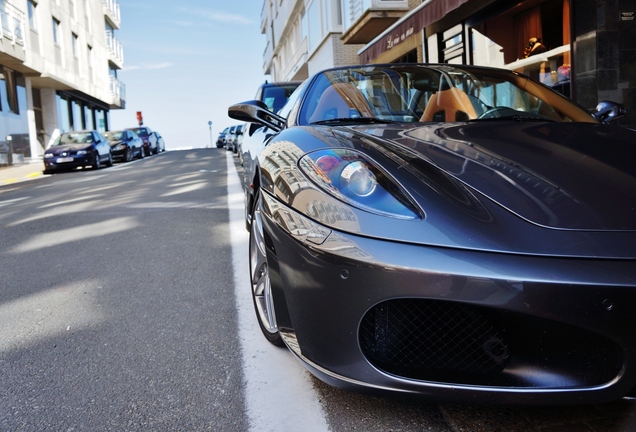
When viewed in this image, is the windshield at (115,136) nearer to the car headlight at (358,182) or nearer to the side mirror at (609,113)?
the side mirror at (609,113)

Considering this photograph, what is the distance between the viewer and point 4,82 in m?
22.8

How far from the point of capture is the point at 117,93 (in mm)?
42031

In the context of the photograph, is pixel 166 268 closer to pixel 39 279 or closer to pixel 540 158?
pixel 39 279

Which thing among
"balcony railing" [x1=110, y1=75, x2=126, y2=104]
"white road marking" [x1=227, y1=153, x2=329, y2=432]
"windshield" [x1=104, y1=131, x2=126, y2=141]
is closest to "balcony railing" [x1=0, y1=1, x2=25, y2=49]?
"windshield" [x1=104, y1=131, x2=126, y2=141]

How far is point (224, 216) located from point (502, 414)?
4789mm

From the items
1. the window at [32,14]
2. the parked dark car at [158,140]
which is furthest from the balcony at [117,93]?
the window at [32,14]

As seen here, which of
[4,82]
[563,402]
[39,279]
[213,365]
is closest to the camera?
[563,402]

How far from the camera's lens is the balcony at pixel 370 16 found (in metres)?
14.8

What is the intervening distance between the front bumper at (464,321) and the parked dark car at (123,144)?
2372 cm

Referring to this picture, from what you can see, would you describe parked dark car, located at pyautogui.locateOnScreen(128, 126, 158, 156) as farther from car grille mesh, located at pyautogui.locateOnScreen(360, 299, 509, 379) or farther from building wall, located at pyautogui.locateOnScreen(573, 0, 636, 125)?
car grille mesh, located at pyautogui.locateOnScreen(360, 299, 509, 379)

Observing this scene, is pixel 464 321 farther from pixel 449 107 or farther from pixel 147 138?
pixel 147 138

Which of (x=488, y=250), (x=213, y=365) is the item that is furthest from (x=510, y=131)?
(x=213, y=365)

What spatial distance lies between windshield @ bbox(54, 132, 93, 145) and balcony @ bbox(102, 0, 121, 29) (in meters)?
25.8

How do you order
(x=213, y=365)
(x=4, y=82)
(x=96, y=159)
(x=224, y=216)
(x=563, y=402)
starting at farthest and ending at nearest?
(x=4, y=82) < (x=96, y=159) < (x=224, y=216) < (x=213, y=365) < (x=563, y=402)
